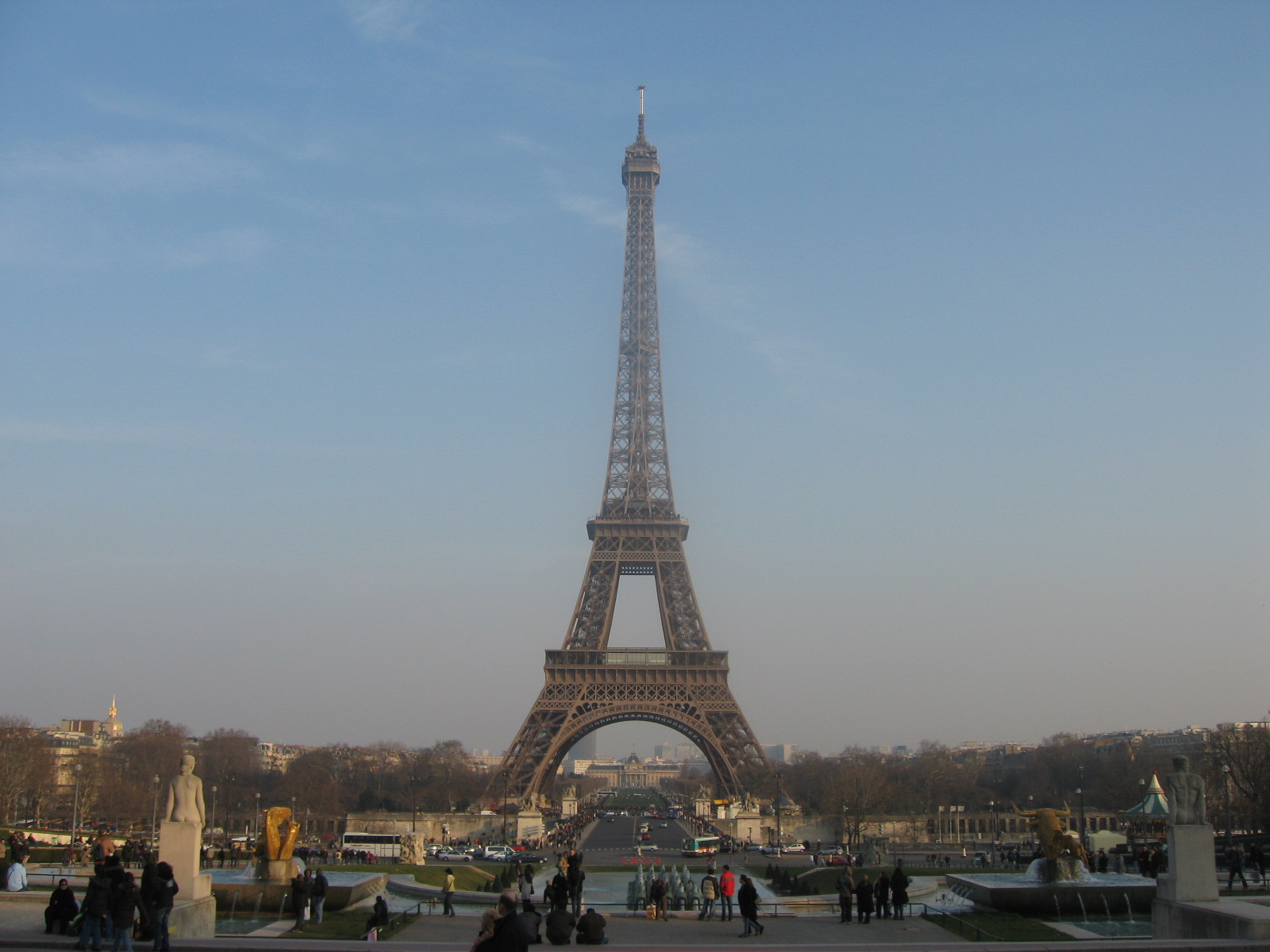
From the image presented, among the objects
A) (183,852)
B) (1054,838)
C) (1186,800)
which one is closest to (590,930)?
(183,852)

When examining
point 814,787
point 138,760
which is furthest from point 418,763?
point 814,787

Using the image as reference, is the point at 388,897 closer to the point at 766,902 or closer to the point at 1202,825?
the point at 766,902

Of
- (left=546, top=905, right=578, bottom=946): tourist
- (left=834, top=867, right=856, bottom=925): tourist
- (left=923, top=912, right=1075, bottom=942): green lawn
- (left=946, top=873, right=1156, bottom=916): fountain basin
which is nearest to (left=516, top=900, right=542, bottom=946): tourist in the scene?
(left=546, top=905, right=578, bottom=946): tourist

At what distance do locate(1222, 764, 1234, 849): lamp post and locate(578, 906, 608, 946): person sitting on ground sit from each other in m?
34.7

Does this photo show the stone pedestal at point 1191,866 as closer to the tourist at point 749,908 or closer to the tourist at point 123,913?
the tourist at point 749,908

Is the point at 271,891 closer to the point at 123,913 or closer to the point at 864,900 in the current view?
the point at 123,913

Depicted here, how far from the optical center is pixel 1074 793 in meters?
120

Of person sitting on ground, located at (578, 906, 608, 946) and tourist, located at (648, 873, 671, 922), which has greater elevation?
person sitting on ground, located at (578, 906, 608, 946)

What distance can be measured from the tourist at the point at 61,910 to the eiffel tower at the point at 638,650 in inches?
2447

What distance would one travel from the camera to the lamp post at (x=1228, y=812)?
5453 centimetres

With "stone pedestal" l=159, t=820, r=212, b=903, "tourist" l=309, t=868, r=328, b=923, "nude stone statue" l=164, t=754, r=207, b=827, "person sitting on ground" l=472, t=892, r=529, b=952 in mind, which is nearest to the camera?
"person sitting on ground" l=472, t=892, r=529, b=952

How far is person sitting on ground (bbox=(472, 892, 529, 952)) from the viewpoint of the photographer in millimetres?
10633

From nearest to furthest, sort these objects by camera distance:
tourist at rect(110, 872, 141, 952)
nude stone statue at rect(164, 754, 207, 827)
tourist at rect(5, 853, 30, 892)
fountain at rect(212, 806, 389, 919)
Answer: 1. tourist at rect(110, 872, 141, 952)
2. nude stone statue at rect(164, 754, 207, 827)
3. tourist at rect(5, 853, 30, 892)
4. fountain at rect(212, 806, 389, 919)

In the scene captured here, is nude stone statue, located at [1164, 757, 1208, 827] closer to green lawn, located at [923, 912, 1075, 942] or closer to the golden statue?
green lawn, located at [923, 912, 1075, 942]
